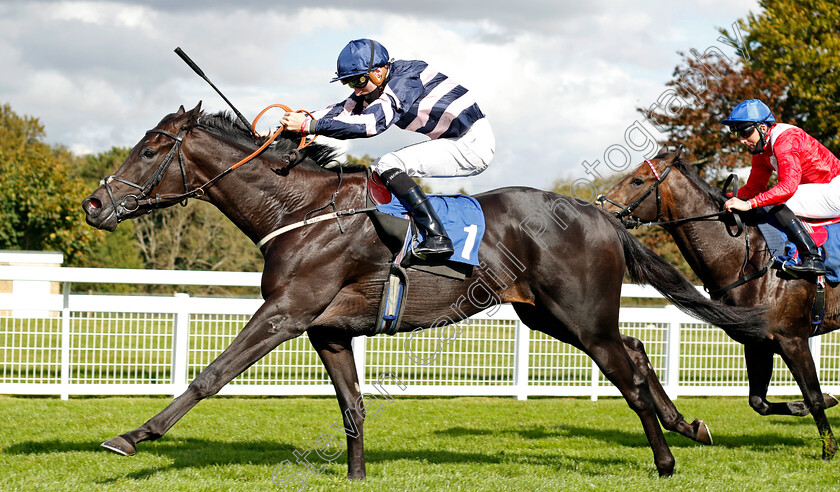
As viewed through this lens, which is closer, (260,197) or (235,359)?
(235,359)

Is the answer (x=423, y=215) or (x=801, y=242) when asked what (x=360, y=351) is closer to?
(x=423, y=215)

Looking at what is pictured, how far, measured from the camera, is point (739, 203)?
5465 millimetres

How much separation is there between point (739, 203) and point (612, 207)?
92 cm

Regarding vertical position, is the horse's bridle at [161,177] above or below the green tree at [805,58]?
below

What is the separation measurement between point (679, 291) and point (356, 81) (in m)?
2.37

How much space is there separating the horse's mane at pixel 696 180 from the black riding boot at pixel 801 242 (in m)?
0.43

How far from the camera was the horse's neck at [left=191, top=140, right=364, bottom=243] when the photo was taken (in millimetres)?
4348

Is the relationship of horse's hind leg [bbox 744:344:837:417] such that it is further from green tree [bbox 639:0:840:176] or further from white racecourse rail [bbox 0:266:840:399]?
green tree [bbox 639:0:840:176]

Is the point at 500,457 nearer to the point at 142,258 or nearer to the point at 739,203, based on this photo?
the point at 739,203

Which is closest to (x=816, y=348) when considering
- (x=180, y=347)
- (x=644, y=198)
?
(x=644, y=198)

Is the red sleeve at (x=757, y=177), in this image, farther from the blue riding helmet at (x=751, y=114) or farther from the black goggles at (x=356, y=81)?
the black goggles at (x=356, y=81)

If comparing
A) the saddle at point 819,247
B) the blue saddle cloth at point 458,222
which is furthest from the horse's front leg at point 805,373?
the blue saddle cloth at point 458,222

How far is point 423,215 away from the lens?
4.23 meters

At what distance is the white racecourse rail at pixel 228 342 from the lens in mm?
7680
